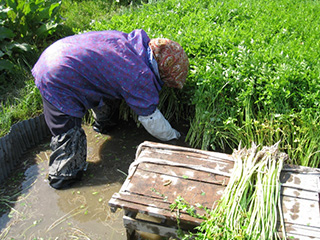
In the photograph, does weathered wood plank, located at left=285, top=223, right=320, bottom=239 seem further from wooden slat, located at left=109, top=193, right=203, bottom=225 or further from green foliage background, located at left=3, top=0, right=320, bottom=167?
green foliage background, located at left=3, top=0, right=320, bottom=167

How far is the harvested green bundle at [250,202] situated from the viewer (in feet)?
6.40

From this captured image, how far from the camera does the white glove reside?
307 cm

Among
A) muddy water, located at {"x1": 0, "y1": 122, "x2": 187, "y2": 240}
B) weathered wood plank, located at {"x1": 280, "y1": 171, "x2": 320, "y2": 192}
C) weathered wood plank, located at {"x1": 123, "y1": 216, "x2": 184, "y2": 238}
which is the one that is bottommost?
muddy water, located at {"x1": 0, "y1": 122, "x2": 187, "y2": 240}

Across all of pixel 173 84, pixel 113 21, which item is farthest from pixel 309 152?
pixel 113 21

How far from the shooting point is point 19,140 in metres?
3.56

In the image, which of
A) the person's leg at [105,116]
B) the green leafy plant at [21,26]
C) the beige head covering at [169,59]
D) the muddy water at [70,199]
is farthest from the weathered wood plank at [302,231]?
the green leafy plant at [21,26]

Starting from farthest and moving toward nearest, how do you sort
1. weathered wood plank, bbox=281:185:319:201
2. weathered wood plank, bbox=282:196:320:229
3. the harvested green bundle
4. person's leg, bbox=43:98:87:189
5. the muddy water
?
person's leg, bbox=43:98:87:189 → the muddy water → weathered wood plank, bbox=281:185:319:201 → weathered wood plank, bbox=282:196:320:229 → the harvested green bundle

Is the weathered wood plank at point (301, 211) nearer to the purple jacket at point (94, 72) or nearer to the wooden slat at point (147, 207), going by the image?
the wooden slat at point (147, 207)

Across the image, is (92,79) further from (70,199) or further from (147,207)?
(147,207)

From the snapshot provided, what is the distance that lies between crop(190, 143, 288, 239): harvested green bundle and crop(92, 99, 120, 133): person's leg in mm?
1832

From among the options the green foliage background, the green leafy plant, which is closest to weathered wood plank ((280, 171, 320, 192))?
the green foliage background

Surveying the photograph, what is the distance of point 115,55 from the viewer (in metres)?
2.88

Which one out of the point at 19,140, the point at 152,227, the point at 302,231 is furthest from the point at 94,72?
the point at 302,231

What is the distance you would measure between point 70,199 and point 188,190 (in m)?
1.28
